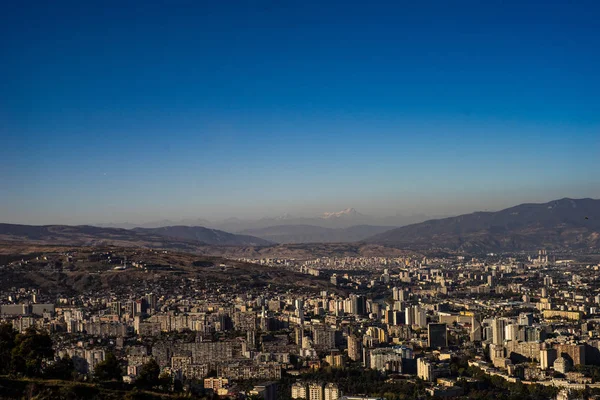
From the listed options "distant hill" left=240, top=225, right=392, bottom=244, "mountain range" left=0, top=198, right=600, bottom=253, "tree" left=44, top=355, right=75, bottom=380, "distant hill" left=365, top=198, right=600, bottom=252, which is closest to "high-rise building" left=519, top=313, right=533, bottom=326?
"tree" left=44, top=355, right=75, bottom=380

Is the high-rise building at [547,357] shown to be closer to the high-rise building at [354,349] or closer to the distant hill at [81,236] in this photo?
the high-rise building at [354,349]

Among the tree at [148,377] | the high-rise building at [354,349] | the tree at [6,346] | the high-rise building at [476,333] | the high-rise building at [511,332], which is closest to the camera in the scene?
the tree at [6,346]

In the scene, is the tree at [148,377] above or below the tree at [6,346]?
below

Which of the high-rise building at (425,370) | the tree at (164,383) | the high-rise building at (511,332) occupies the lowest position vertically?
the high-rise building at (425,370)

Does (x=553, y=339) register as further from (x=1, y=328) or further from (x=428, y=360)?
(x=1, y=328)

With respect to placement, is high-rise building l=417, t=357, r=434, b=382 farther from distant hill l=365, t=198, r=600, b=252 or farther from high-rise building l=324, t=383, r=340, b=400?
distant hill l=365, t=198, r=600, b=252

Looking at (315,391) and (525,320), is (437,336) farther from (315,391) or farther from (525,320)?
(315,391)

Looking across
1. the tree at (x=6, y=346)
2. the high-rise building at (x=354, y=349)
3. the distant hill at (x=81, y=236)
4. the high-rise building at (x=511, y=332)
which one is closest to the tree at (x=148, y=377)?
the tree at (x=6, y=346)
